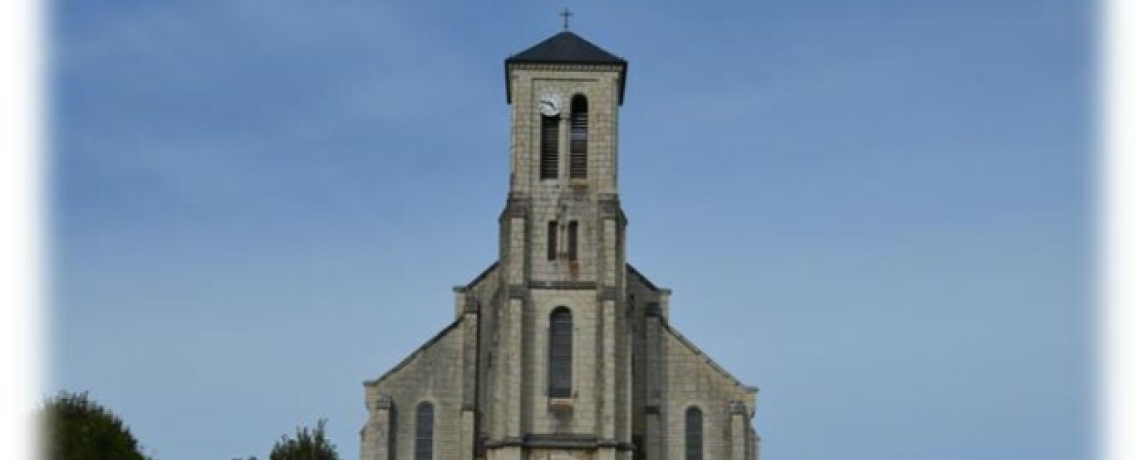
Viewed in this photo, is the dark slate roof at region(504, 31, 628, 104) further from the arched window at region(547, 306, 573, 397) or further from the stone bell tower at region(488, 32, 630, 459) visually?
the arched window at region(547, 306, 573, 397)

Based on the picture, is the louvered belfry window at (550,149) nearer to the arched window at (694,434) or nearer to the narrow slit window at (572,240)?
the narrow slit window at (572,240)

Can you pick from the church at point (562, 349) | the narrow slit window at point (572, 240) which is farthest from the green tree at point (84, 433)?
the narrow slit window at point (572, 240)

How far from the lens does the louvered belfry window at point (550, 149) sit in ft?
161

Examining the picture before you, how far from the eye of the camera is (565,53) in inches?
1966

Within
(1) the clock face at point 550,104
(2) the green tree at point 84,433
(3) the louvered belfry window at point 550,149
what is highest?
(1) the clock face at point 550,104

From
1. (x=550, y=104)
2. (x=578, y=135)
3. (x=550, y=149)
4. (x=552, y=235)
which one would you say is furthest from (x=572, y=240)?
(x=550, y=104)

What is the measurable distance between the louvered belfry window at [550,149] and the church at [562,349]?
0.05 m

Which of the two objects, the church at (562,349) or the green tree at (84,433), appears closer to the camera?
the green tree at (84,433)

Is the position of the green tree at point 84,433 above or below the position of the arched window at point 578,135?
below

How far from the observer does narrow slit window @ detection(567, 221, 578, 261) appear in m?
48.1

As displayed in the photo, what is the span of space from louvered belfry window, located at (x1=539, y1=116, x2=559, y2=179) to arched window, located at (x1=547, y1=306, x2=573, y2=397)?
4662mm

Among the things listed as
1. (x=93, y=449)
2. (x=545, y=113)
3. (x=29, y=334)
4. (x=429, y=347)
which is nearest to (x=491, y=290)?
(x=429, y=347)

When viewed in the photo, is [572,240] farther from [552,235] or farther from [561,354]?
[561,354]

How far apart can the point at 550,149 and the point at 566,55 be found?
3.31 metres
